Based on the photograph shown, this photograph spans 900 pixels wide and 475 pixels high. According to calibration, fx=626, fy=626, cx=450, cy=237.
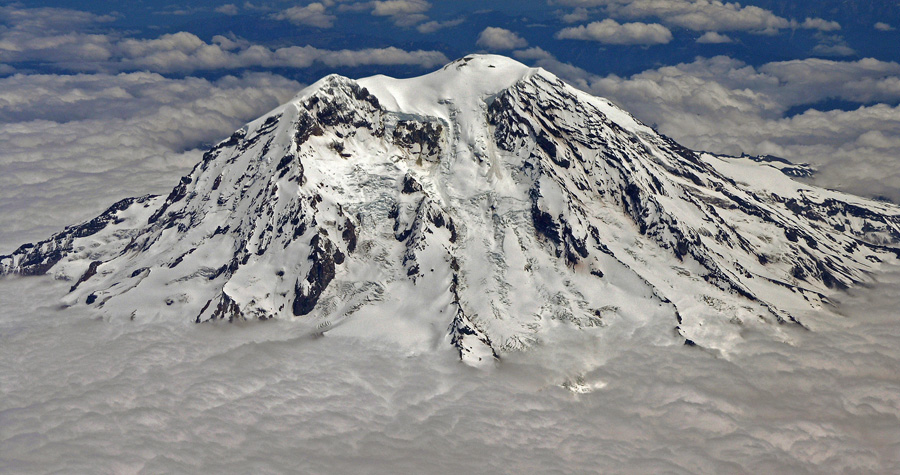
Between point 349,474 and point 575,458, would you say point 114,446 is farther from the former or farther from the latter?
point 575,458

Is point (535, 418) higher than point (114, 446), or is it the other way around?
point (114, 446)

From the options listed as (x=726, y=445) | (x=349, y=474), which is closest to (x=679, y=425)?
(x=726, y=445)

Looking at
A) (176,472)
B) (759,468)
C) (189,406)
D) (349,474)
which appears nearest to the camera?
(176,472)

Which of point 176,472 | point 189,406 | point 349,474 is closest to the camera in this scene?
point 176,472

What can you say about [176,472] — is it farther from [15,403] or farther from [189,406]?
[15,403]

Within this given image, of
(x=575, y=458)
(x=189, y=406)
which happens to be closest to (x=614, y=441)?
(x=575, y=458)

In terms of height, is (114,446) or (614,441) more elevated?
(114,446)

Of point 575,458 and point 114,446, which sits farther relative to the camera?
point 575,458

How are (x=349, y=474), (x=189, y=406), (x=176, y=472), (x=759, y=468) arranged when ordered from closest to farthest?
(x=176, y=472) → (x=349, y=474) → (x=759, y=468) → (x=189, y=406)

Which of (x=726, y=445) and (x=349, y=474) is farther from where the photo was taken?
(x=726, y=445)
